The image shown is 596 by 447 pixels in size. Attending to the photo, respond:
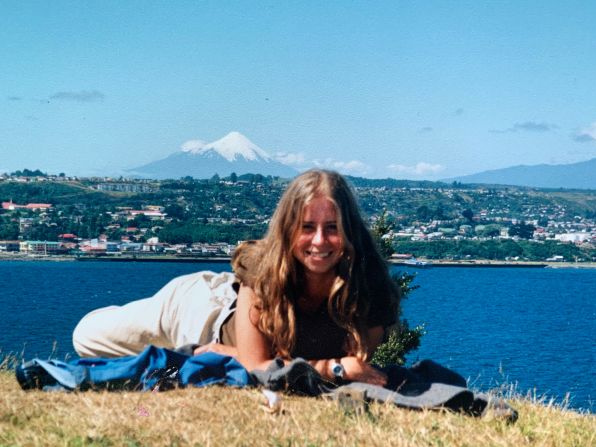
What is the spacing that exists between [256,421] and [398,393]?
Result: 40.9 inches

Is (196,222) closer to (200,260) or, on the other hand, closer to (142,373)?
(200,260)

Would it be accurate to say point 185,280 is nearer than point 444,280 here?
Yes

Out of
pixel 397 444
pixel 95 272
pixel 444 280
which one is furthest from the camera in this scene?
pixel 444 280

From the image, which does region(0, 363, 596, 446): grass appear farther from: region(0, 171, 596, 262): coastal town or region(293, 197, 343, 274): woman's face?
region(0, 171, 596, 262): coastal town

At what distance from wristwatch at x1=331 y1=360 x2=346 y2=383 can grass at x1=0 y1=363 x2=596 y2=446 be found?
38 centimetres

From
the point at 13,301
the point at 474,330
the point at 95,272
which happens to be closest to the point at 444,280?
the point at 95,272

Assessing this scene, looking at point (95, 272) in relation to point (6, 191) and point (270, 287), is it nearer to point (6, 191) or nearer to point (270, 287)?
point (6, 191)

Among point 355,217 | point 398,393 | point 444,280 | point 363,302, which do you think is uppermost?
point 355,217

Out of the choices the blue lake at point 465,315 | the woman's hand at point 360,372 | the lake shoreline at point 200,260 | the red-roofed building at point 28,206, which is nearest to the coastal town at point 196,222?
the red-roofed building at point 28,206

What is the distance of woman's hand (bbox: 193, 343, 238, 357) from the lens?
17.3 ft

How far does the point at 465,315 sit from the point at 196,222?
66919mm

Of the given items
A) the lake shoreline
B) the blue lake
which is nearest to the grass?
the blue lake

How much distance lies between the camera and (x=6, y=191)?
176 m

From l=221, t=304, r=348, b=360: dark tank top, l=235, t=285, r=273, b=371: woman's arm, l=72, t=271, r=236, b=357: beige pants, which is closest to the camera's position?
l=235, t=285, r=273, b=371: woman's arm
